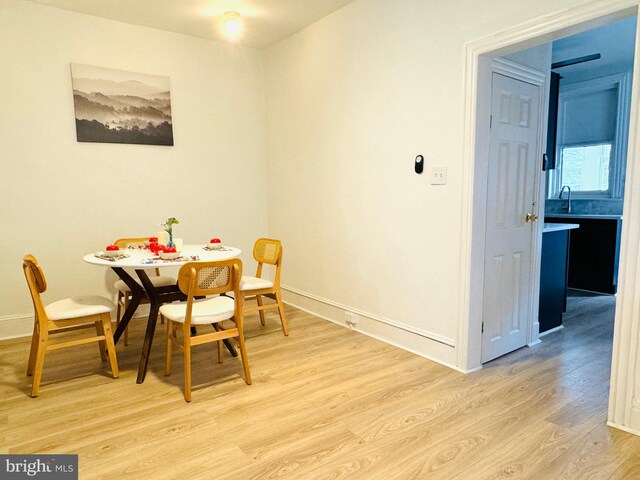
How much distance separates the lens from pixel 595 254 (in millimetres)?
5082

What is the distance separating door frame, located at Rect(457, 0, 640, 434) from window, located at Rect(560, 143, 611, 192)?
12.6 ft

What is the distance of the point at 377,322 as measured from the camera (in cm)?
346

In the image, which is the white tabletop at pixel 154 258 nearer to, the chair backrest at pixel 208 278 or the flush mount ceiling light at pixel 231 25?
the chair backrest at pixel 208 278

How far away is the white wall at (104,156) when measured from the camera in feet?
11.3

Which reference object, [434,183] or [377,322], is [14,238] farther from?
[434,183]

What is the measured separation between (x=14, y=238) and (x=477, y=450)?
12.2ft

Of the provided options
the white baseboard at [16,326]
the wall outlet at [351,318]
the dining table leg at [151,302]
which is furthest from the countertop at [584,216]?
the white baseboard at [16,326]

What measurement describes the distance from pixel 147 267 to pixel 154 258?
22 centimetres

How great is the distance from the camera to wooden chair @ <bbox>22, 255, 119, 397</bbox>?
2.47 metres

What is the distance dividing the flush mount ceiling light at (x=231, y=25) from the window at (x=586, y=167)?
467 cm

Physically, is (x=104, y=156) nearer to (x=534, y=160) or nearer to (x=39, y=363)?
(x=39, y=363)

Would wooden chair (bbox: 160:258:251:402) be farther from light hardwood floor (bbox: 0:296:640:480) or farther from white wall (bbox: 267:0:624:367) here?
white wall (bbox: 267:0:624:367)

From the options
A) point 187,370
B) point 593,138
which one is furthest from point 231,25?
point 593,138

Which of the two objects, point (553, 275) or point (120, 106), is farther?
point (120, 106)
